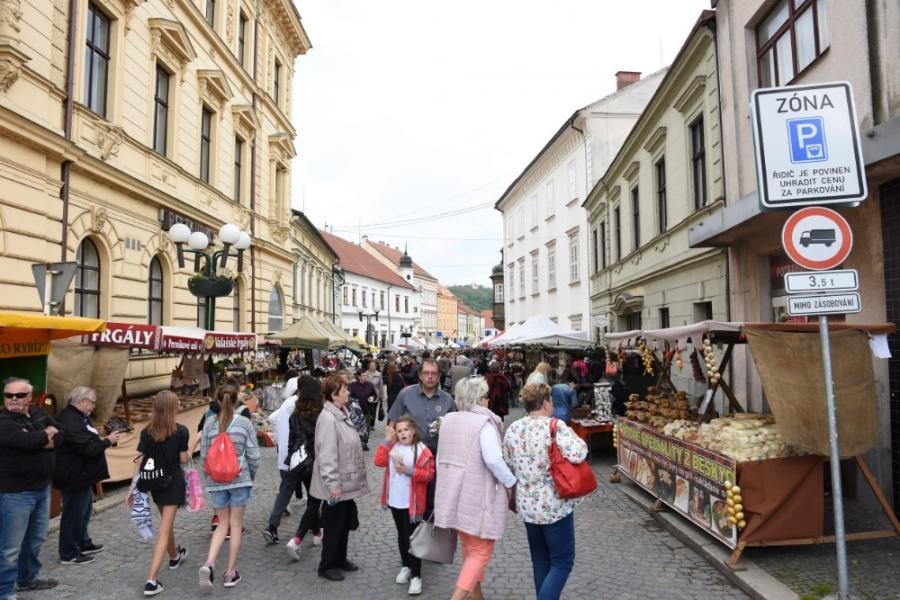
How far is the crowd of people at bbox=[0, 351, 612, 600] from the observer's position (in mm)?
4230

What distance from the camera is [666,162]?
1470cm

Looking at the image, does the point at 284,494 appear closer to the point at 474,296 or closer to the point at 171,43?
the point at 171,43

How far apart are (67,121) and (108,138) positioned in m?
1.44

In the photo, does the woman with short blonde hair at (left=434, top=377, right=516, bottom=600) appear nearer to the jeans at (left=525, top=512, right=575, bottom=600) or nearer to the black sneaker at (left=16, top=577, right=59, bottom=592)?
the jeans at (left=525, top=512, right=575, bottom=600)

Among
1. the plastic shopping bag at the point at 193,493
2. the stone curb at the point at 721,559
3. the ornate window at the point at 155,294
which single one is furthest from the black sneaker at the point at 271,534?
the ornate window at the point at 155,294

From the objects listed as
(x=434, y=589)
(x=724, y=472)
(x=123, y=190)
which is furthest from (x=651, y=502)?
(x=123, y=190)

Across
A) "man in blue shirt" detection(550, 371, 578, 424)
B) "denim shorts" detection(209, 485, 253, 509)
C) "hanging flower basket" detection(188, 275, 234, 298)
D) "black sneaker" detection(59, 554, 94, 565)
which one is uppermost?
"hanging flower basket" detection(188, 275, 234, 298)

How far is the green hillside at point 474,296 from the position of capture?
5320 inches

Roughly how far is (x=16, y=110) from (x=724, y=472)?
10.6 meters

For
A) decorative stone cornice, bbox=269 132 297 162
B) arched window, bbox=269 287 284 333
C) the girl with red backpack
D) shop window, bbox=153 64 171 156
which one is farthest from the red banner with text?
decorative stone cornice, bbox=269 132 297 162

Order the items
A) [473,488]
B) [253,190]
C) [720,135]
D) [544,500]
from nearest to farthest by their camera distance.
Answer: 1. [544,500]
2. [473,488]
3. [720,135]
4. [253,190]

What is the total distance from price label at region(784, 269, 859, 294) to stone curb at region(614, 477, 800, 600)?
7.49ft

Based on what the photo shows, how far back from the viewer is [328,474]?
5.11m

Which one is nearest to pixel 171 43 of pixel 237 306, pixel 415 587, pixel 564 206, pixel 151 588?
pixel 237 306
